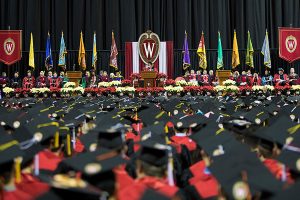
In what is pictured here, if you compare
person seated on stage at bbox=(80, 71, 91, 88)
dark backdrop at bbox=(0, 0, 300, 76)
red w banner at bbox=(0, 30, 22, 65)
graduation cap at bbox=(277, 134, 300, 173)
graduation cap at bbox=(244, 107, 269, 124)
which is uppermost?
dark backdrop at bbox=(0, 0, 300, 76)

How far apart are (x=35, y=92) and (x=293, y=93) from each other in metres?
9.09

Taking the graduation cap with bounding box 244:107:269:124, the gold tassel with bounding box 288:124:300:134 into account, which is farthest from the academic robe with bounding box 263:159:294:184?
the graduation cap with bounding box 244:107:269:124

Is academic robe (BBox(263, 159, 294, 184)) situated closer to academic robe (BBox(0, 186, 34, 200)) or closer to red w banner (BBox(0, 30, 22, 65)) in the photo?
academic robe (BBox(0, 186, 34, 200))

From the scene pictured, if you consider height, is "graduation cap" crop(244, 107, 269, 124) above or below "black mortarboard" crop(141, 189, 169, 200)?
above

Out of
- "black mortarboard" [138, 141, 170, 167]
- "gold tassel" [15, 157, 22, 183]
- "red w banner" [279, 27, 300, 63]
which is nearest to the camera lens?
"gold tassel" [15, 157, 22, 183]

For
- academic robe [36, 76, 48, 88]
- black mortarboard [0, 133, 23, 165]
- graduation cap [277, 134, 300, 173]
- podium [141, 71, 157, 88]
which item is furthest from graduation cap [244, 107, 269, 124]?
academic robe [36, 76, 48, 88]

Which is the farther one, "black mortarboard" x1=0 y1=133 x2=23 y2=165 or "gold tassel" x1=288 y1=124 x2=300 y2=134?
"gold tassel" x1=288 y1=124 x2=300 y2=134

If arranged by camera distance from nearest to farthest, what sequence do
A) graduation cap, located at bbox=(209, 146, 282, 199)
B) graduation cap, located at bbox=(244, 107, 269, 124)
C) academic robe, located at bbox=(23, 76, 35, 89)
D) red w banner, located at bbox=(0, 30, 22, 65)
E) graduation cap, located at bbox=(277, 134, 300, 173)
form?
graduation cap, located at bbox=(209, 146, 282, 199) < graduation cap, located at bbox=(277, 134, 300, 173) < graduation cap, located at bbox=(244, 107, 269, 124) < academic robe, located at bbox=(23, 76, 35, 89) < red w banner, located at bbox=(0, 30, 22, 65)

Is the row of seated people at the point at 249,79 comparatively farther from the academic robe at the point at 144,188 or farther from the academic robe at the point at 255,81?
the academic robe at the point at 144,188

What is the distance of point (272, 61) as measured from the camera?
2250 centimetres

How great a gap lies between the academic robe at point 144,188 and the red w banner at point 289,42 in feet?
59.8

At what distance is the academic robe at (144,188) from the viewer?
273cm

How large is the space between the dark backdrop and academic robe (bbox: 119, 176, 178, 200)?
64.8 ft

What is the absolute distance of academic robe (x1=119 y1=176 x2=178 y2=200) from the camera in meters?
2.73
